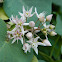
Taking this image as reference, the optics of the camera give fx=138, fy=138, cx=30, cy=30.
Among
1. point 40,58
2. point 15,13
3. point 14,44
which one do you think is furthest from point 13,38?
point 40,58

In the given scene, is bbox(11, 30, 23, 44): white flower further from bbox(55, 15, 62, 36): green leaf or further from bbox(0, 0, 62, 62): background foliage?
bbox(55, 15, 62, 36): green leaf

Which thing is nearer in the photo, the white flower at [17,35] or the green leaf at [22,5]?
the white flower at [17,35]

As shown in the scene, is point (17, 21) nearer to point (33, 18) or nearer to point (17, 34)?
point (17, 34)

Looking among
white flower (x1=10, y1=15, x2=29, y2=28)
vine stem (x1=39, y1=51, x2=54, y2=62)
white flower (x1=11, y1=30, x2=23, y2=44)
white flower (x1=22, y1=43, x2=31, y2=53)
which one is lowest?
vine stem (x1=39, y1=51, x2=54, y2=62)

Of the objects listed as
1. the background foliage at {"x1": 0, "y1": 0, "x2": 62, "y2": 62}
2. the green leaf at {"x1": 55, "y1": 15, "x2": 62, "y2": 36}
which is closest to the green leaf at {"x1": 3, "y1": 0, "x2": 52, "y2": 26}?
the background foliage at {"x1": 0, "y1": 0, "x2": 62, "y2": 62}

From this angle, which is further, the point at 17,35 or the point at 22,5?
the point at 22,5

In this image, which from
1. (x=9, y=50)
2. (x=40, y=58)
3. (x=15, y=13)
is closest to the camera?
(x=9, y=50)

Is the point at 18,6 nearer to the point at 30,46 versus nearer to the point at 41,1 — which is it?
the point at 41,1

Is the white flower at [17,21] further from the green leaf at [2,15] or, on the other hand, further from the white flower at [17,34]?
the green leaf at [2,15]

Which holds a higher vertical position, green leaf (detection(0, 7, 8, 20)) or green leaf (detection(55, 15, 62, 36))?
green leaf (detection(0, 7, 8, 20))

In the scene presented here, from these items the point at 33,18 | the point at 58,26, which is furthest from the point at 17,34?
the point at 58,26

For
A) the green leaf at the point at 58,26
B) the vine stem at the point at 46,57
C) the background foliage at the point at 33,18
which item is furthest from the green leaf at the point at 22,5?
the vine stem at the point at 46,57
